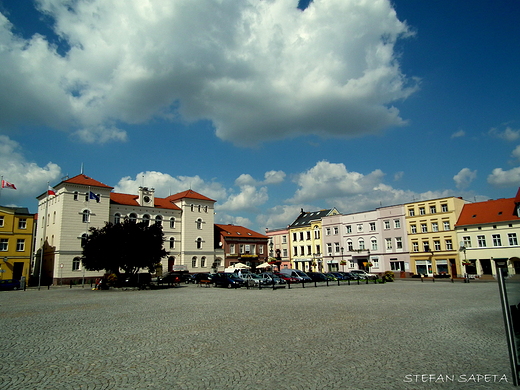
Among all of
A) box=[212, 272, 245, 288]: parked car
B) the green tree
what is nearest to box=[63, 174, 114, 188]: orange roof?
the green tree

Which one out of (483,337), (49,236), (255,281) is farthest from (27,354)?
(49,236)

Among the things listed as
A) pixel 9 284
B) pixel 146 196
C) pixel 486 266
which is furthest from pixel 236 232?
pixel 486 266

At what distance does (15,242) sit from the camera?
4797cm

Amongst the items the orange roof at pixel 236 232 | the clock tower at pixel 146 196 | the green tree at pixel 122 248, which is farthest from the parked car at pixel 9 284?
the orange roof at pixel 236 232

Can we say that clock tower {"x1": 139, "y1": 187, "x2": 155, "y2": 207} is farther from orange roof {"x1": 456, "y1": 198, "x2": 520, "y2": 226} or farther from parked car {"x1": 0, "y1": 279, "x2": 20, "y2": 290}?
orange roof {"x1": 456, "y1": 198, "x2": 520, "y2": 226}

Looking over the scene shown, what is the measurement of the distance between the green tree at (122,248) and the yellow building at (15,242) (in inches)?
558

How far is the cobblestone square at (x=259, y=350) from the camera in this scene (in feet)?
24.1

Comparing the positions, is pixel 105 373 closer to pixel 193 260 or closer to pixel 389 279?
pixel 389 279

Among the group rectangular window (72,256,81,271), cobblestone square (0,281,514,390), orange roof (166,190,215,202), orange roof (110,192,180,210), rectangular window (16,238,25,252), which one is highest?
orange roof (166,190,215,202)

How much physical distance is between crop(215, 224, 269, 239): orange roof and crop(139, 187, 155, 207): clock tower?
15.8 metres

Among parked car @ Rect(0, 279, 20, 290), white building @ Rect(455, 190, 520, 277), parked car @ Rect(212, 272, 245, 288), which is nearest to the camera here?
parked car @ Rect(212, 272, 245, 288)

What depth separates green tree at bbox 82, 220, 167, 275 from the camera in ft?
124

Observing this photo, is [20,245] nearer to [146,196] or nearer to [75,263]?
[75,263]

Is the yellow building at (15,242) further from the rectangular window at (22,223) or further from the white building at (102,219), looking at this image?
the white building at (102,219)
